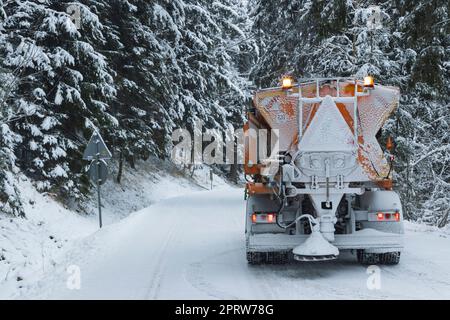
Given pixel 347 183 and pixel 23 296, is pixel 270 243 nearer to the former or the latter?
pixel 347 183

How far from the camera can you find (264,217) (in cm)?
801

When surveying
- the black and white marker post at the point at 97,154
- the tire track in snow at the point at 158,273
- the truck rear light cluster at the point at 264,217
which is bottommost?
the tire track in snow at the point at 158,273

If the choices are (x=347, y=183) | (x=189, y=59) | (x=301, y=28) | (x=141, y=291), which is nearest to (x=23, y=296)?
(x=141, y=291)

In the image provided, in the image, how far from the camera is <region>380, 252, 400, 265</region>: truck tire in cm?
799

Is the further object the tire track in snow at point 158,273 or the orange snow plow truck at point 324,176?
the orange snow plow truck at point 324,176

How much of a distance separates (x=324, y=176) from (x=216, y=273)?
2.17 metres

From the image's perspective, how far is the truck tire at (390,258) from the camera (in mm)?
7992

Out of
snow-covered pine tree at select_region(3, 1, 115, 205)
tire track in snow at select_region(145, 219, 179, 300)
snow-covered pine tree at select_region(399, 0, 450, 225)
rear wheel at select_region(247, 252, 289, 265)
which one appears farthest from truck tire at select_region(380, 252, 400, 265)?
snow-covered pine tree at select_region(3, 1, 115, 205)

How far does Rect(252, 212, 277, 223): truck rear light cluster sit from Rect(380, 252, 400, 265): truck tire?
5.74 feet

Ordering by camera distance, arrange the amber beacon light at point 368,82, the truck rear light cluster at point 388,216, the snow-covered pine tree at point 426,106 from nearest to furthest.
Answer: the amber beacon light at point 368,82
the truck rear light cluster at point 388,216
the snow-covered pine tree at point 426,106

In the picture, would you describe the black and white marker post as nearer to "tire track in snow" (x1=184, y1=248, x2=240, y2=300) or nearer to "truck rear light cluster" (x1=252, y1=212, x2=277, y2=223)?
"tire track in snow" (x1=184, y1=248, x2=240, y2=300)

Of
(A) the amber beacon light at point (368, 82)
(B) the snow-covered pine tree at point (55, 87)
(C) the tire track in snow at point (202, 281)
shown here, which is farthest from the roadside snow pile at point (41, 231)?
(A) the amber beacon light at point (368, 82)

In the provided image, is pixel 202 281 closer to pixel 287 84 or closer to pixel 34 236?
pixel 287 84

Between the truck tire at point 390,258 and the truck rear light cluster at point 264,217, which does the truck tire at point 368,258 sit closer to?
the truck tire at point 390,258
